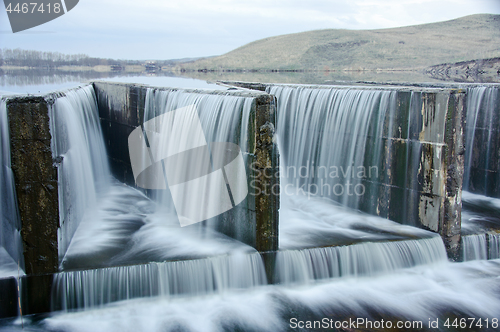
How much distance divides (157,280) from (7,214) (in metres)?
2.72

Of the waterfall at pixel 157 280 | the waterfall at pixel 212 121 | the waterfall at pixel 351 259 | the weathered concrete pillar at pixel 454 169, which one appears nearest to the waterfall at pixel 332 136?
the weathered concrete pillar at pixel 454 169

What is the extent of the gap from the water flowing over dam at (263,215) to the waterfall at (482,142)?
0.03 m

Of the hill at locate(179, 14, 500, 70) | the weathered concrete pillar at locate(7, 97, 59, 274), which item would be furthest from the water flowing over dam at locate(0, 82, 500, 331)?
the hill at locate(179, 14, 500, 70)

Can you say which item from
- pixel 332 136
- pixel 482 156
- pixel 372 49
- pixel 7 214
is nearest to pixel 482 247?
pixel 482 156

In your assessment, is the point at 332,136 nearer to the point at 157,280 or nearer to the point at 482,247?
the point at 482,247

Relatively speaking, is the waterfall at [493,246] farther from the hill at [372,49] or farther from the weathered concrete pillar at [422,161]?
the hill at [372,49]

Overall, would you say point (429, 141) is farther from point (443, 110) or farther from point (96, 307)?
point (96, 307)

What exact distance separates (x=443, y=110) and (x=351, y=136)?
2293 millimetres

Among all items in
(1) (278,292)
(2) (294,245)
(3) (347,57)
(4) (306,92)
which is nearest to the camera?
(1) (278,292)

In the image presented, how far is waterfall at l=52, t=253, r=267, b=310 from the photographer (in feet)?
21.8

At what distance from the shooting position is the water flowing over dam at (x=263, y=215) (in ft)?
21.8

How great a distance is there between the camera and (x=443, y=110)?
7887mm

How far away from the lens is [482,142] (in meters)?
10.7

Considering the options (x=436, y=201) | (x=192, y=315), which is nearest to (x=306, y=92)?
(x=436, y=201)
